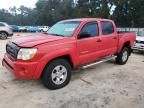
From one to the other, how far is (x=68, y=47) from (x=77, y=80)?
1195mm

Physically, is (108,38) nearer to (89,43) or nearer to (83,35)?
(89,43)

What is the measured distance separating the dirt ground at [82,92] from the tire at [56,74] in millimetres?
152

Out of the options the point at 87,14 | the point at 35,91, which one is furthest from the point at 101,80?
the point at 87,14

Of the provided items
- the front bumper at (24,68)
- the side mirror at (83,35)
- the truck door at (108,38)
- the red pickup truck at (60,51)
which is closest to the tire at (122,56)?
the truck door at (108,38)

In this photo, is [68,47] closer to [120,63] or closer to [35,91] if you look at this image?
[35,91]

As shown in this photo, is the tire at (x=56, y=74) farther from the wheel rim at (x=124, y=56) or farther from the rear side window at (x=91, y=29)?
the wheel rim at (x=124, y=56)

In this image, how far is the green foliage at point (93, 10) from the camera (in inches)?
1661

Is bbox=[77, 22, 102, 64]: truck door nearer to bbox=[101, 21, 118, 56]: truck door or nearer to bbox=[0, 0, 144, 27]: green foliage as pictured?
bbox=[101, 21, 118, 56]: truck door

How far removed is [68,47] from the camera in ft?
17.6

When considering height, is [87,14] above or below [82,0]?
below

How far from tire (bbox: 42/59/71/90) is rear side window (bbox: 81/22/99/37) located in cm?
126

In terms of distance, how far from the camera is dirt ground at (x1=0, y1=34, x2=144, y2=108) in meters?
4.53

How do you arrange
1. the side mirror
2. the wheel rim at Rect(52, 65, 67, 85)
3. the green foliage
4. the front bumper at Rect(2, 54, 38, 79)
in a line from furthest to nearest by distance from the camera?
the green foliage → the side mirror → the wheel rim at Rect(52, 65, 67, 85) → the front bumper at Rect(2, 54, 38, 79)

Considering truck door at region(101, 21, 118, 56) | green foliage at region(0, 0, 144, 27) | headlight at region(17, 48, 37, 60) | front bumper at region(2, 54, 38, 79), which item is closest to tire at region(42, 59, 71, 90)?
front bumper at region(2, 54, 38, 79)
